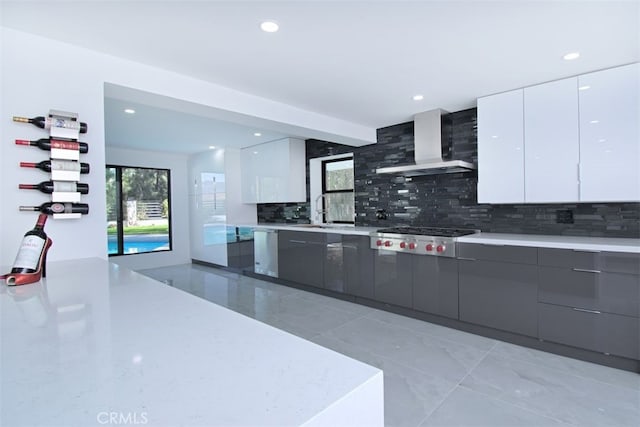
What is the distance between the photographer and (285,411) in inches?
20.5

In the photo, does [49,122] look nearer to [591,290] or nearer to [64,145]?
[64,145]

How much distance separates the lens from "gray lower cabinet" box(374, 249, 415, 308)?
3.42 meters

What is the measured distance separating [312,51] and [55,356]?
7.03 feet

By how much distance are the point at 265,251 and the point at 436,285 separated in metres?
2.82

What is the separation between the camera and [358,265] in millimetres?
3896

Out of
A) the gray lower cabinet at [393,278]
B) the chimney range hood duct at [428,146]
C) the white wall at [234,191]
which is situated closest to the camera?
the gray lower cabinet at [393,278]

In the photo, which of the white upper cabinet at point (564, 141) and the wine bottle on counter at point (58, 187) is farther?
the white upper cabinet at point (564, 141)

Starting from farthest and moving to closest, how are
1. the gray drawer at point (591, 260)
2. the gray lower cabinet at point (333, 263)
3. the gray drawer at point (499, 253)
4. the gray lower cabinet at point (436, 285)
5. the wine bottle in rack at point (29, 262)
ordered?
the gray lower cabinet at point (333, 263)
the gray lower cabinet at point (436, 285)
the gray drawer at point (499, 253)
the gray drawer at point (591, 260)
the wine bottle in rack at point (29, 262)

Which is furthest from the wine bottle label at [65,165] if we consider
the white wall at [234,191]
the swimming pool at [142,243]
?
the swimming pool at [142,243]

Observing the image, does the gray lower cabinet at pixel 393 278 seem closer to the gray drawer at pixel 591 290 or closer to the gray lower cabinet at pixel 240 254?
the gray drawer at pixel 591 290

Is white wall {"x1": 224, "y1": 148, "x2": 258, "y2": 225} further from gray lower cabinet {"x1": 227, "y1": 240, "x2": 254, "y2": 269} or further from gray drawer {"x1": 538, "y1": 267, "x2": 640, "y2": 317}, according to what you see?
gray drawer {"x1": 538, "y1": 267, "x2": 640, "y2": 317}

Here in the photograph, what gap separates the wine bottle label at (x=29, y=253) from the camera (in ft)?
4.79

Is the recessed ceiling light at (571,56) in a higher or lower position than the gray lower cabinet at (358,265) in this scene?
higher

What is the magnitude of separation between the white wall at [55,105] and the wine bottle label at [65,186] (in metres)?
0.09
